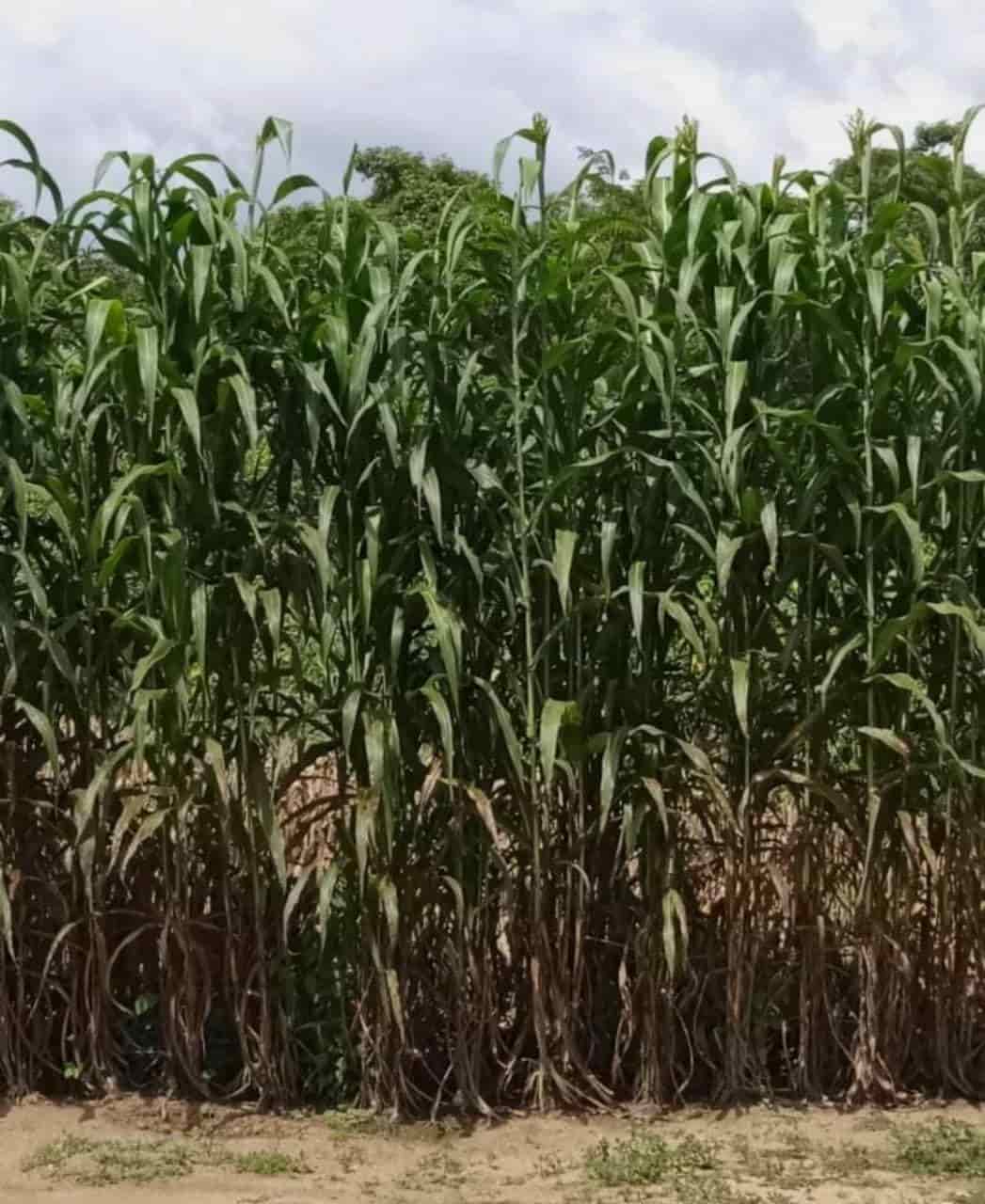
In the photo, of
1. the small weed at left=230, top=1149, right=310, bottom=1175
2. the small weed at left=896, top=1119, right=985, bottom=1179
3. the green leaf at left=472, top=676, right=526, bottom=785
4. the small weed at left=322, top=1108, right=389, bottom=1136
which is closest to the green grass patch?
the small weed at left=230, top=1149, right=310, bottom=1175

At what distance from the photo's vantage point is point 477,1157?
3631 millimetres

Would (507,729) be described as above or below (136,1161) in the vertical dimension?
above

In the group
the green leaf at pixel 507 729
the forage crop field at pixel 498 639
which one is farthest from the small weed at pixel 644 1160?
the green leaf at pixel 507 729

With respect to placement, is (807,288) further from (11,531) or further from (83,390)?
(11,531)

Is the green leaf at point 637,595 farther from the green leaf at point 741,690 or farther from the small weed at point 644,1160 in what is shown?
the small weed at point 644,1160

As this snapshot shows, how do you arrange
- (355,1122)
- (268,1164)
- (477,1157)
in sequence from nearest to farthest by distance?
1. (268,1164)
2. (477,1157)
3. (355,1122)

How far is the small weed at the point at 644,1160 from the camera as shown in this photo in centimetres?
346

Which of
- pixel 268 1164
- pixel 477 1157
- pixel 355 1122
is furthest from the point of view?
pixel 355 1122

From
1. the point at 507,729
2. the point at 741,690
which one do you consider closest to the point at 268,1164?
the point at 507,729

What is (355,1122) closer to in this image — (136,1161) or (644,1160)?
(136,1161)

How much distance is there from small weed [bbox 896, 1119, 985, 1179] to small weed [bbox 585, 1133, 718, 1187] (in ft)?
1.60

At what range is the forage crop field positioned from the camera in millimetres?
3652

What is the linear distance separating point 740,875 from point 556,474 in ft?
3.81

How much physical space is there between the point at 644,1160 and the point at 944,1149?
755mm
